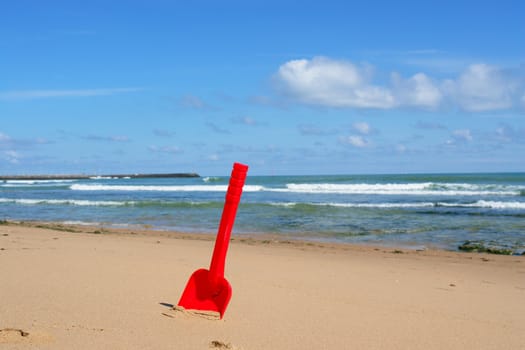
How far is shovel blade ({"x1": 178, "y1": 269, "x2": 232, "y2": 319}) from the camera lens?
3521 millimetres

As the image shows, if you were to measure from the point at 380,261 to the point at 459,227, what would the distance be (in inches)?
328

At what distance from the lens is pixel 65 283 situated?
14.4 feet

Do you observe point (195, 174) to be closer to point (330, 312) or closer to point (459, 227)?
point (459, 227)

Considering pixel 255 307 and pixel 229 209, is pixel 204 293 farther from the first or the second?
pixel 229 209

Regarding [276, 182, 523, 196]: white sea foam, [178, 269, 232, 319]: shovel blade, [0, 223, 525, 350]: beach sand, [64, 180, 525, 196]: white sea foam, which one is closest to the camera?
[0, 223, 525, 350]: beach sand

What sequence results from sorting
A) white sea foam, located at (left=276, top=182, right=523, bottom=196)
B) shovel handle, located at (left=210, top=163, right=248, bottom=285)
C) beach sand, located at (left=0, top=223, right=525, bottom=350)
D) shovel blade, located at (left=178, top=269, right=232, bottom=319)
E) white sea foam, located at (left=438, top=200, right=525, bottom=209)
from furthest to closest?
1. white sea foam, located at (left=276, top=182, right=523, bottom=196)
2. white sea foam, located at (left=438, top=200, right=525, bottom=209)
3. shovel blade, located at (left=178, top=269, right=232, bottom=319)
4. shovel handle, located at (left=210, top=163, right=248, bottom=285)
5. beach sand, located at (left=0, top=223, right=525, bottom=350)

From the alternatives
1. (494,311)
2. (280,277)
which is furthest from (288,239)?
(494,311)

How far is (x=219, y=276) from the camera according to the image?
11.7 ft

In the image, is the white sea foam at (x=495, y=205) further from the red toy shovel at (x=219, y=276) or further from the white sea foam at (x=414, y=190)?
the red toy shovel at (x=219, y=276)

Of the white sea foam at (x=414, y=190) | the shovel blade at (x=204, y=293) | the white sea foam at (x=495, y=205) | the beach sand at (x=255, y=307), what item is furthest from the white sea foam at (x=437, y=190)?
the shovel blade at (x=204, y=293)

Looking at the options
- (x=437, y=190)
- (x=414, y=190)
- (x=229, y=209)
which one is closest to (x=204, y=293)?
(x=229, y=209)

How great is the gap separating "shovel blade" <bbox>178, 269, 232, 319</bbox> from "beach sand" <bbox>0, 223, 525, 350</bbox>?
12 cm

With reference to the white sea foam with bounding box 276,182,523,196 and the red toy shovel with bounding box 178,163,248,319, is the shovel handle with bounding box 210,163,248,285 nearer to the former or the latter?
the red toy shovel with bounding box 178,163,248,319

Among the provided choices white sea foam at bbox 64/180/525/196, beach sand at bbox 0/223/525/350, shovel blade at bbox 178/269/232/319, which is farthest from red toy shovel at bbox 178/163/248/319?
white sea foam at bbox 64/180/525/196
